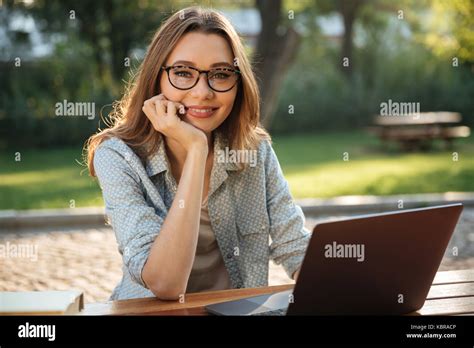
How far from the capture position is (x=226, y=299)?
1850 mm

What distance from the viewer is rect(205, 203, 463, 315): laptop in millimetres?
1517

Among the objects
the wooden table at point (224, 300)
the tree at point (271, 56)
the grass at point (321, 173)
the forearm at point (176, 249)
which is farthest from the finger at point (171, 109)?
the grass at point (321, 173)

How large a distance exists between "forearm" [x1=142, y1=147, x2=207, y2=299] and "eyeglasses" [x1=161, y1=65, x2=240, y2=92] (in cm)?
35

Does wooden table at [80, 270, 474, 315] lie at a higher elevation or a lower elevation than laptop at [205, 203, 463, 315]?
lower

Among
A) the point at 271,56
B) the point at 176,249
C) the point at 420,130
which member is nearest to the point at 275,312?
the point at 176,249

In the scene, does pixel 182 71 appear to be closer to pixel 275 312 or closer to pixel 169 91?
pixel 169 91

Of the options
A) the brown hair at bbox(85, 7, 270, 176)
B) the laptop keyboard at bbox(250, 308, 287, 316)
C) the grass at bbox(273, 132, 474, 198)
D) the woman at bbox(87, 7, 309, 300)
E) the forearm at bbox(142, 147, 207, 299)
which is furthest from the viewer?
the grass at bbox(273, 132, 474, 198)

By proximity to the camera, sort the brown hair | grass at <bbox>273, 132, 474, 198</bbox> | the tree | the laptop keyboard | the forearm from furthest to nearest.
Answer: grass at <bbox>273, 132, 474, 198</bbox> < the tree < the brown hair < the forearm < the laptop keyboard

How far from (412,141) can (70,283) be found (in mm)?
10953

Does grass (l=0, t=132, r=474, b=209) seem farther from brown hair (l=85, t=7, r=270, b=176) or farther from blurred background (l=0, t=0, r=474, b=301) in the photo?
brown hair (l=85, t=7, r=270, b=176)

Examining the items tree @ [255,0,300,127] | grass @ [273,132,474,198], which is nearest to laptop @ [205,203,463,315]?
tree @ [255,0,300,127]

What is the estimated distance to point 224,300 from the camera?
1.84 m

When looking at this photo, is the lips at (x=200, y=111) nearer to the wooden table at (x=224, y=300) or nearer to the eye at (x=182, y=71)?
the eye at (x=182, y=71)

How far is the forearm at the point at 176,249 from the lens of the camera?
6.20 ft
